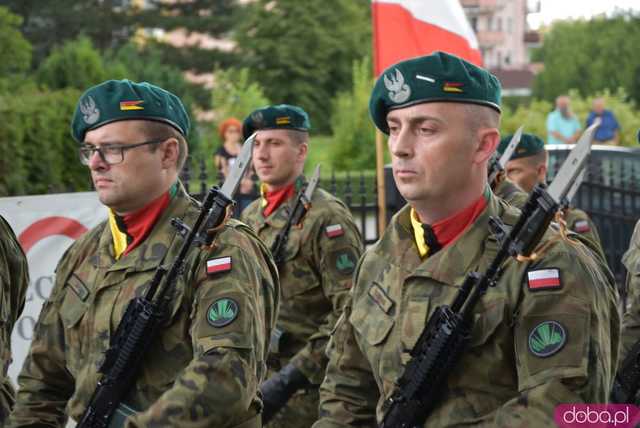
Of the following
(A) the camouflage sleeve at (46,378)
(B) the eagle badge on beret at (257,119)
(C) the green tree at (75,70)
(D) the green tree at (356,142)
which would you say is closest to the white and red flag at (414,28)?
(B) the eagle badge on beret at (257,119)

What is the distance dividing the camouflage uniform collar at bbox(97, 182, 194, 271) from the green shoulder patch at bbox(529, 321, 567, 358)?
1.40 meters

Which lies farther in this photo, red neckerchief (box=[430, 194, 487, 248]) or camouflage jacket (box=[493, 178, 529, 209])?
camouflage jacket (box=[493, 178, 529, 209])

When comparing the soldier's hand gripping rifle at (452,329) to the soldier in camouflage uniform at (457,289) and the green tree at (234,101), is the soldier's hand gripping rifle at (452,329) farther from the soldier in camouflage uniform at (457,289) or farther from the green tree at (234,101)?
the green tree at (234,101)

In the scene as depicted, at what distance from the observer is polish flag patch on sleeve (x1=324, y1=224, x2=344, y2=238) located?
6.53m

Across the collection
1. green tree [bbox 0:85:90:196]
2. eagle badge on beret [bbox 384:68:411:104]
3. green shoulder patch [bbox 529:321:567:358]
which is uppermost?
eagle badge on beret [bbox 384:68:411:104]

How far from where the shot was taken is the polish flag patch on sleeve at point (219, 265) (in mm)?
3869

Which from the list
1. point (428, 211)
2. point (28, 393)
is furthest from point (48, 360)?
point (428, 211)

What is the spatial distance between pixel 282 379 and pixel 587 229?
2.13 metres

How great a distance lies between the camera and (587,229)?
696cm

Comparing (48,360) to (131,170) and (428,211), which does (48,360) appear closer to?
(131,170)

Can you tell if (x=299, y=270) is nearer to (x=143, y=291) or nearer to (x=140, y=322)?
(x=143, y=291)

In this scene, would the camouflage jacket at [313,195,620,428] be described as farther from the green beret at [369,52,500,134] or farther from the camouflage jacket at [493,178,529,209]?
the camouflage jacket at [493,178,529,209]

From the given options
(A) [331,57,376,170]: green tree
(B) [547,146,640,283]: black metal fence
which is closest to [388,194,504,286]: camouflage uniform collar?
(B) [547,146,640,283]: black metal fence

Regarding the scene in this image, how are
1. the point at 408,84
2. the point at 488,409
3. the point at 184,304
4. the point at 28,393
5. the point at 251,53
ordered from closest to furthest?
the point at 488,409, the point at 408,84, the point at 184,304, the point at 28,393, the point at 251,53
